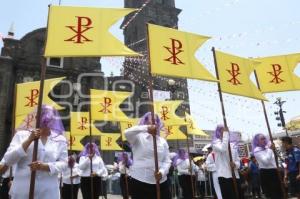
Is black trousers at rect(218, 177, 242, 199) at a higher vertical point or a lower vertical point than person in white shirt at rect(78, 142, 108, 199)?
lower

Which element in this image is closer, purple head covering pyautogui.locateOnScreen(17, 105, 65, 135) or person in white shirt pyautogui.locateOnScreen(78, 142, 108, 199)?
purple head covering pyautogui.locateOnScreen(17, 105, 65, 135)

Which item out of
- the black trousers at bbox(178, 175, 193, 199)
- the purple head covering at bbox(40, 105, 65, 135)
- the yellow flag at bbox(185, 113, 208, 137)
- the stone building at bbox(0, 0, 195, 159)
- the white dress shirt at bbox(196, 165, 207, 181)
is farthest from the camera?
the stone building at bbox(0, 0, 195, 159)

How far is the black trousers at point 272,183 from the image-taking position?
8.48 metres

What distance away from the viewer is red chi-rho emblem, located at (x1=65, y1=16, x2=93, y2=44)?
556 centimetres

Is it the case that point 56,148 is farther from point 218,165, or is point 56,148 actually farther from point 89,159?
point 89,159

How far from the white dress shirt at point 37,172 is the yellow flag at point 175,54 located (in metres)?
2.91

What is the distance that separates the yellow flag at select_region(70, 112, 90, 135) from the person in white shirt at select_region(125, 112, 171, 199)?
27.2 feet

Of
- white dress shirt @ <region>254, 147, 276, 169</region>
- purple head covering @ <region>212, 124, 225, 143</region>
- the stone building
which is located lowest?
white dress shirt @ <region>254, 147, 276, 169</region>

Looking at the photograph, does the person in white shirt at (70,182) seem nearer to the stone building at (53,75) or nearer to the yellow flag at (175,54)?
the yellow flag at (175,54)

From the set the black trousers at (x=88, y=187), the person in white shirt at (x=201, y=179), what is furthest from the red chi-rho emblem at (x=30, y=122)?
the person in white shirt at (x=201, y=179)

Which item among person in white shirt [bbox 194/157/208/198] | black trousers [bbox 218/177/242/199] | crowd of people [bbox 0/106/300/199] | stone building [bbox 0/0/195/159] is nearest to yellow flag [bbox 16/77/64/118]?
crowd of people [bbox 0/106/300/199]

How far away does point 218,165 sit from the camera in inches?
307

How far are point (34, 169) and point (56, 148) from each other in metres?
0.50

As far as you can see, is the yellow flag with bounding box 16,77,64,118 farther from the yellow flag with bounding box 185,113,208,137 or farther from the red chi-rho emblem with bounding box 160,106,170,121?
the yellow flag with bounding box 185,113,208,137
